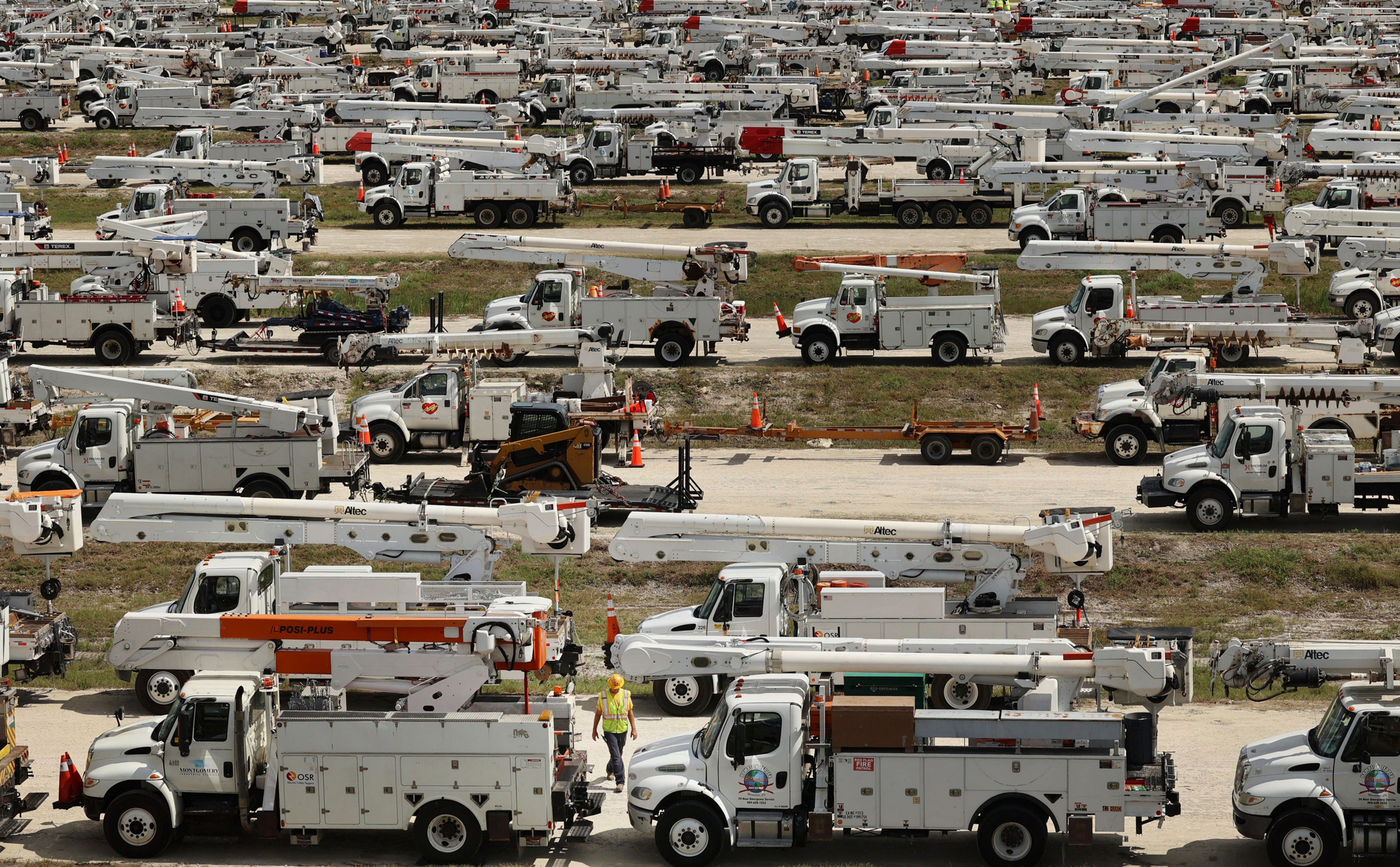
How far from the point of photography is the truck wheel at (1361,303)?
47.2m

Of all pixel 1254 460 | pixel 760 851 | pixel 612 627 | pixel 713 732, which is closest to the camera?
pixel 713 732

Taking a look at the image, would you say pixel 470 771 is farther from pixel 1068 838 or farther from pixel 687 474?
pixel 687 474

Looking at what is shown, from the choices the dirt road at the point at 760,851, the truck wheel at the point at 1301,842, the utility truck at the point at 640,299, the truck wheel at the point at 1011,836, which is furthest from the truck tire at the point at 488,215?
the truck wheel at the point at 1301,842

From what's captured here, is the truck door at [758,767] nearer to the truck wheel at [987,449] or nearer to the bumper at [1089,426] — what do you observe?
the truck wheel at [987,449]

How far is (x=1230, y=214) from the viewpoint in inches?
Answer: 2341

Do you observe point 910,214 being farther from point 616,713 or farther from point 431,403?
point 616,713

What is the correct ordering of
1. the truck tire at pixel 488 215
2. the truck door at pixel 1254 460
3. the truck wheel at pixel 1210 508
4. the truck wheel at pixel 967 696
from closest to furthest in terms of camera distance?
the truck wheel at pixel 967 696
the truck door at pixel 1254 460
the truck wheel at pixel 1210 508
the truck tire at pixel 488 215

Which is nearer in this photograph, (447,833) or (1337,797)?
(1337,797)

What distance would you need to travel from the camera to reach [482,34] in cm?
9906

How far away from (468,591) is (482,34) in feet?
253

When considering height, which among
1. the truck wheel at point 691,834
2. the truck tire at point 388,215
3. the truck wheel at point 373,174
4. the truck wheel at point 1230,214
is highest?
the truck wheel at point 373,174

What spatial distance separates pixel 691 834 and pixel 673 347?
1015 inches

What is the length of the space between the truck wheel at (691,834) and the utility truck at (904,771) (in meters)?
0.02

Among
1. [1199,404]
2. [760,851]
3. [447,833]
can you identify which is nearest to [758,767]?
[760,851]
